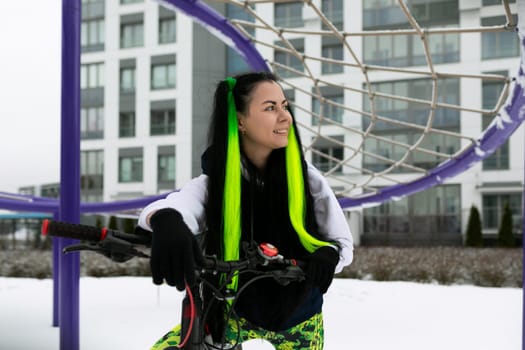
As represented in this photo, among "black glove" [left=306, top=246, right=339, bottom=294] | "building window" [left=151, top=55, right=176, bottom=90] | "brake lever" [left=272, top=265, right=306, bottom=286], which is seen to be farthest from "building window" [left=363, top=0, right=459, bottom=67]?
"brake lever" [left=272, top=265, right=306, bottom=286]

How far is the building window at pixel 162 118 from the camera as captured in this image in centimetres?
1653

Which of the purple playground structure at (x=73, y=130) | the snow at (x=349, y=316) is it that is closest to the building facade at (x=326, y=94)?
the snow at (x=349, y=316)

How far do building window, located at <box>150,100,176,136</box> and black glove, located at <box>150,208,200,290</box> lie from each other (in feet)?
51.4

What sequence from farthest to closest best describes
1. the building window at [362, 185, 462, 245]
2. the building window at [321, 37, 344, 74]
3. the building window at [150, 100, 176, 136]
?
the building window at [150, 100, 176, 136], the building window at [321, 37, 344, 74], the building window at [362, 185, 462, 245]

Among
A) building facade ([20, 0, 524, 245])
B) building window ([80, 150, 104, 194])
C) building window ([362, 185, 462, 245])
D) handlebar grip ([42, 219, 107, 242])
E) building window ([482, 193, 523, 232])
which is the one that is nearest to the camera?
handlebar grip ([42, 219, 107, 242])

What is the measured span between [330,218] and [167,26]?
16.9 meters

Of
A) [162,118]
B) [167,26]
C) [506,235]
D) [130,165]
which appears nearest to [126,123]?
[162,118]

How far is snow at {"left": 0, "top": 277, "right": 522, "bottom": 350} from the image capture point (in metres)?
3.28

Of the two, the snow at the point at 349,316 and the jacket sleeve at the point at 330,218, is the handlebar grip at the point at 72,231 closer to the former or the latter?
the jacket sleeve at the point at 330,218

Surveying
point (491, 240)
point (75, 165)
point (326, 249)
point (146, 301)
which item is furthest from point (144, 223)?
point (491, 240)

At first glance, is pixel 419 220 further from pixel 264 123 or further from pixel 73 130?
pixel 264 123

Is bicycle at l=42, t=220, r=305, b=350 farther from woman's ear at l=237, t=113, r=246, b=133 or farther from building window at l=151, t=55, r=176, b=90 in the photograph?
building window at l=151, t=55, r=176, b=90

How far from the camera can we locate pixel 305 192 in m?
1.44

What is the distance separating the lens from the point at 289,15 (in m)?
15.2
